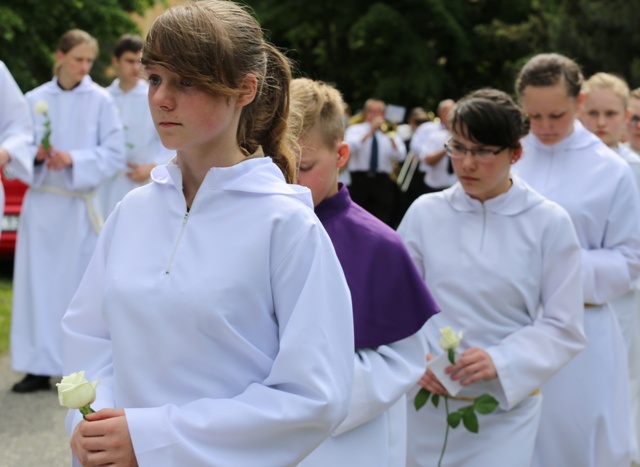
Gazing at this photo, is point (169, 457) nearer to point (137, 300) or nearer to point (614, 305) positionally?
point (137, 300)

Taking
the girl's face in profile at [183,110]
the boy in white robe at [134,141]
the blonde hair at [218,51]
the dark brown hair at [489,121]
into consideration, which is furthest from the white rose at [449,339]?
the boy in white robe at [134,141]

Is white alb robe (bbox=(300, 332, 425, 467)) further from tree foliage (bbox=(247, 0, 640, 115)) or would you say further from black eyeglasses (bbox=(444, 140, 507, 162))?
tree foliage (bbox=(247, 0, 640, 115))

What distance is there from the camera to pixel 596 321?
5.38 meters

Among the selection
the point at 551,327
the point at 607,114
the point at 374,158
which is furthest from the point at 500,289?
the point at 374,158

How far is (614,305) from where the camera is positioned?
19.5 feet

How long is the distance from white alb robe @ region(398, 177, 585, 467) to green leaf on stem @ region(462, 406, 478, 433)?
0.45ft

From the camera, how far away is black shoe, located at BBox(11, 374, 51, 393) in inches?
318

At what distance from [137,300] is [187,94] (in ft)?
1.60

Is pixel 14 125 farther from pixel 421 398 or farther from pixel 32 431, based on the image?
pixel 421 398

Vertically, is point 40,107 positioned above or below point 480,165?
below

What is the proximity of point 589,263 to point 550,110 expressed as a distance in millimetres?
770

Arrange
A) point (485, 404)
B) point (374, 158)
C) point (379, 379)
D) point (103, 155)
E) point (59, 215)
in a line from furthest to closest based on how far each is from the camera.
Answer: point (374, 158) < point (59, 215) < point (103, 155) < point (485, 404) < point (379, 379)

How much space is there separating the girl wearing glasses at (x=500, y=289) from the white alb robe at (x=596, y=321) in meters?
0.71

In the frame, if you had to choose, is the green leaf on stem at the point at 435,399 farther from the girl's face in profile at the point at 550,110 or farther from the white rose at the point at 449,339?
the girl's face in profile at the point at 550,110
